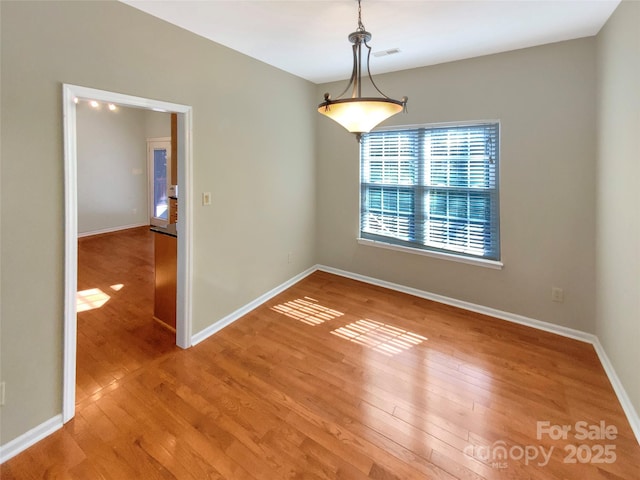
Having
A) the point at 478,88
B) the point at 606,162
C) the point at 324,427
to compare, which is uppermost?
the point at 478,88

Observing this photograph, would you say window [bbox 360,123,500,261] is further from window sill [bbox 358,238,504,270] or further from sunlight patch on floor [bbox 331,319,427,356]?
sunlight patch on floor [bbox 331,319,427,356]

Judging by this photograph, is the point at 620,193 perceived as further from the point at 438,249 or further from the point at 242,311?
the point at 242,311

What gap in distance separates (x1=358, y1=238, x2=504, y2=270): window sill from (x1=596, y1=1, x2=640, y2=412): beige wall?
2.79 ft

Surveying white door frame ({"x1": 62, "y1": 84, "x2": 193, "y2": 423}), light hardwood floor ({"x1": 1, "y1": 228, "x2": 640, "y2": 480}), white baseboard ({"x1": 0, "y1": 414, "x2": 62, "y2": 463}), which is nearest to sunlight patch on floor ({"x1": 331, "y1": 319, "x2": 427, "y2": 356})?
light hardwood floor ({"x1": 1, "y1": 228, "x2": 640, "y2": 480})

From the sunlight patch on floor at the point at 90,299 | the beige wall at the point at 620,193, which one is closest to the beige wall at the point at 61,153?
the sunlight patch on floor at the point at 90,299

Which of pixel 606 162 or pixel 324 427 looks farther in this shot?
pixel 606 162

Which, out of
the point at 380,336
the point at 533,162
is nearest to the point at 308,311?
the point at 380,336

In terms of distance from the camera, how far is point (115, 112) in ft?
23.2

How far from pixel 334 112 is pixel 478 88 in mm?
2153

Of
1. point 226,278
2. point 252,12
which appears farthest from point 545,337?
point 252,12

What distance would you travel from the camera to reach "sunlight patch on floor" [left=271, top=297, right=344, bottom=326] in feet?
10.8

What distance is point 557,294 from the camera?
2.97 meters

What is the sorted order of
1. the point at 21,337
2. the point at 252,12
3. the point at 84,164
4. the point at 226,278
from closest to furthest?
the point at 21,337
the point at 252,12
the point at 226,278
the point at 84,164

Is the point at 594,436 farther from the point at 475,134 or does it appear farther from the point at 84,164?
the point at 84,164
